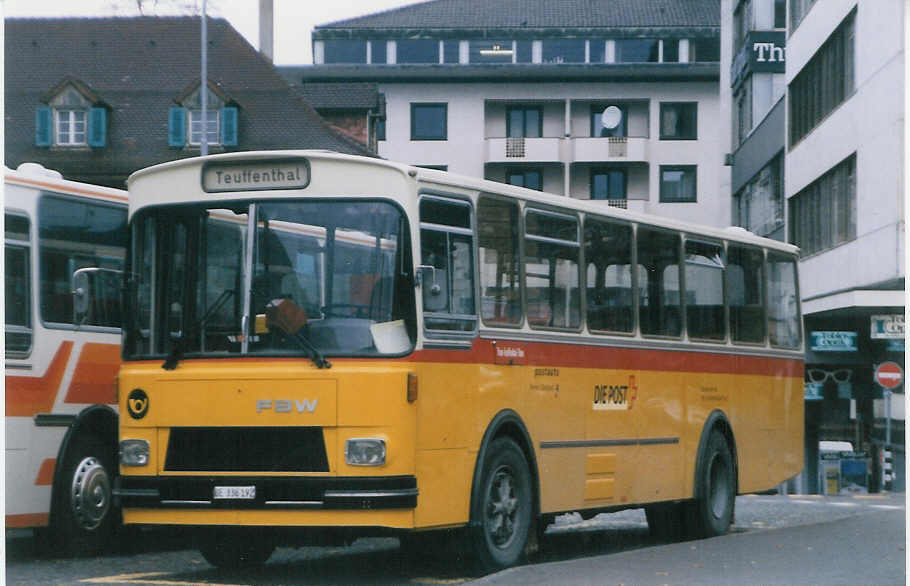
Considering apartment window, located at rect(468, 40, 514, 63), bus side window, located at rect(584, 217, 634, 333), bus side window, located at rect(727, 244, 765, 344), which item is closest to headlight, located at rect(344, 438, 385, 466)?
bus side window, located at rect(584, 217, 634, 333)

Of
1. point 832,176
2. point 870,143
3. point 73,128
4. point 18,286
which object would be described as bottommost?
point 18,286

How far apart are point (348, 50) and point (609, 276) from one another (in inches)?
2397

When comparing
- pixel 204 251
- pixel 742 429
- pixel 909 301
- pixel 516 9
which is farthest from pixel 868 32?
pixel 516 9

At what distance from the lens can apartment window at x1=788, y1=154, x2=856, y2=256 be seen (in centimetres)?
3500

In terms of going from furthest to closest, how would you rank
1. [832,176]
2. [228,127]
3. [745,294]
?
[228,127]
[832,176]
[745,294]

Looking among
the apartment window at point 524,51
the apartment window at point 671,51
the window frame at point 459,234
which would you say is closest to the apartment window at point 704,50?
the apartment window at point 671,51

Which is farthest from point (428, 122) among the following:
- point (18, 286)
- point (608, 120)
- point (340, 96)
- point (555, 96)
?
point (18, 286)

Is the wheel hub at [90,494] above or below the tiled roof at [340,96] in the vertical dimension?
below

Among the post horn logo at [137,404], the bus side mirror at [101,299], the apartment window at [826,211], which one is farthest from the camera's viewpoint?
the apartment window at [826,211]

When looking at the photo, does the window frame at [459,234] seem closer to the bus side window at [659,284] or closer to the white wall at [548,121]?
the bus side window at [659,284]

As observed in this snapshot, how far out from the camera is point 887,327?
109 ft

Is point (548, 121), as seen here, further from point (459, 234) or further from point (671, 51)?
point (459, 234)

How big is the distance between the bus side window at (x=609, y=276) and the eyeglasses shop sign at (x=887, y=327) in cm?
1903

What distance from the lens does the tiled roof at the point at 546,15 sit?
74688mm
